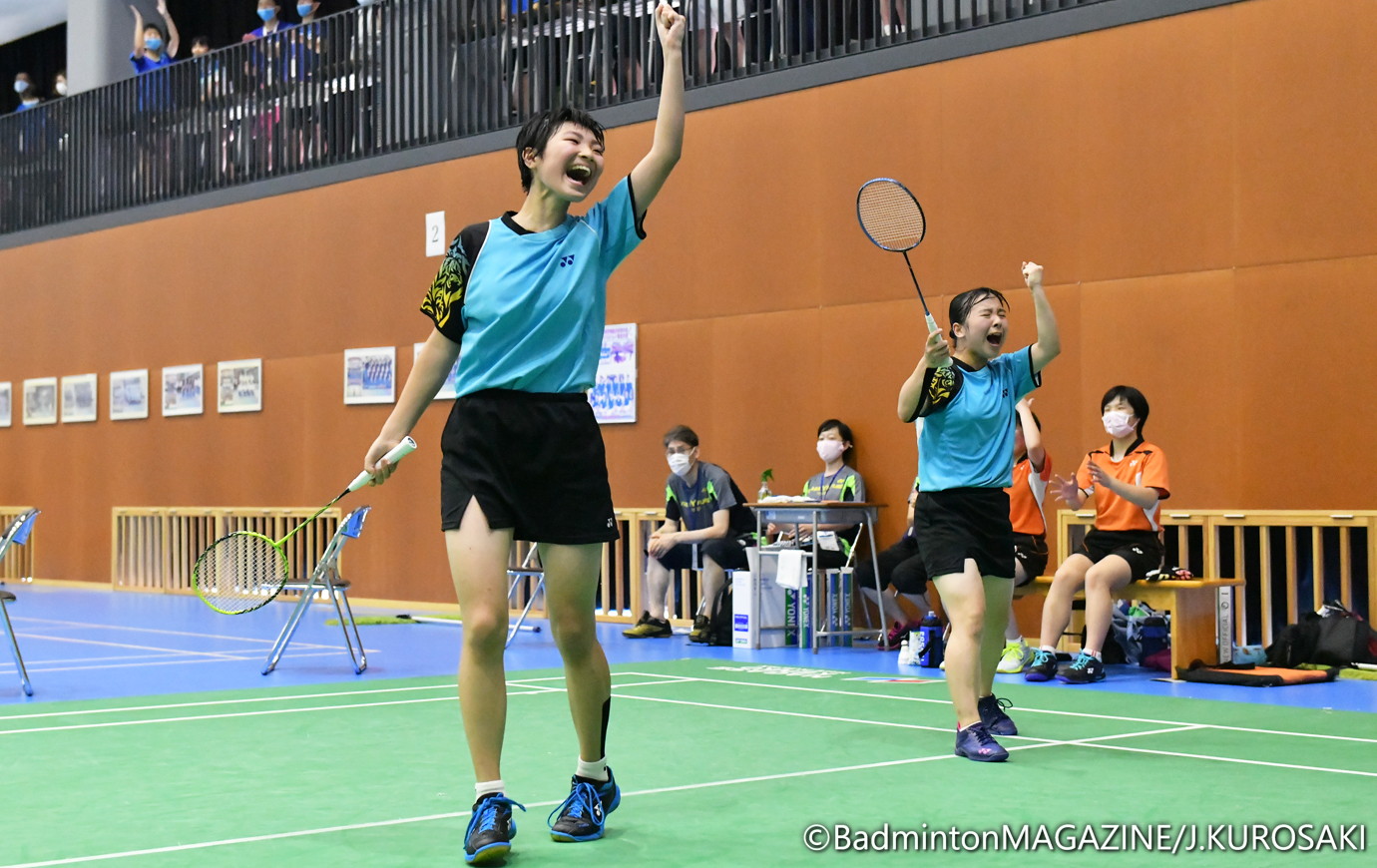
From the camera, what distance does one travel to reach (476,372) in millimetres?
4129

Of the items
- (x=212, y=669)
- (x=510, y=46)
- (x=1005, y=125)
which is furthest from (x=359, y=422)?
(x=1005, y=125)

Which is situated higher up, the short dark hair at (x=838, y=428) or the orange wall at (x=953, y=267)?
the orange wall at (x=953, y=267)

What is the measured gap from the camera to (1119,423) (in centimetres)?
870

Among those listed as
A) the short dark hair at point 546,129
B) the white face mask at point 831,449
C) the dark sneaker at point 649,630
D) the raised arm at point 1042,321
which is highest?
the short dark hair at point 546,129

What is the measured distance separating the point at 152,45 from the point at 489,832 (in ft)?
58.6

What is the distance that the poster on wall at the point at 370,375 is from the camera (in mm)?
15414

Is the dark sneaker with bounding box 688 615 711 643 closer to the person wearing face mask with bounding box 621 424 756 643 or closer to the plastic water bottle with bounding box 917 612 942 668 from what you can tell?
the person wearing face mask with bounding box 621 424 756 643

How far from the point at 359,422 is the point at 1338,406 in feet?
32.3

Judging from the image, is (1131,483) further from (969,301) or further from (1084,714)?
(969,301)

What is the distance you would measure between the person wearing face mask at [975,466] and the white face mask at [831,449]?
515 centimetres

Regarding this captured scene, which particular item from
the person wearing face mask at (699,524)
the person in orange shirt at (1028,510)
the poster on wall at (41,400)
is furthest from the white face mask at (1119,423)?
the poster on wall at (41,400)

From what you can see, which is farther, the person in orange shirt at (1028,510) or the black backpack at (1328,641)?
the person in orange shirt at (1028,510)

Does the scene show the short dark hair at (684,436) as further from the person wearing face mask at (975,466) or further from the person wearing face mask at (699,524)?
the person wearing face mask at (975,466)

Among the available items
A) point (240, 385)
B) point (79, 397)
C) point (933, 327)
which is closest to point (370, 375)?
point (240, 385)
